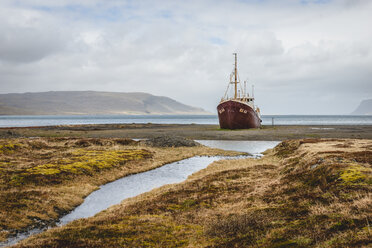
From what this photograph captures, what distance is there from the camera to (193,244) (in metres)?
10.8

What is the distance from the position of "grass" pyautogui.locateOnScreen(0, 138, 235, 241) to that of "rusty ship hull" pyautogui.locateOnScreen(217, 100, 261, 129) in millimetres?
43925

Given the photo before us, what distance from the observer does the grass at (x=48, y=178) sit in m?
16.5

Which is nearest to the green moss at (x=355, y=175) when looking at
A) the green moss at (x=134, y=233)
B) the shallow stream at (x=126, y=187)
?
the green moss at (x=134, y=233)

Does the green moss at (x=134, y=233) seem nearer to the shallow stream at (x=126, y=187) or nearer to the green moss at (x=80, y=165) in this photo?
the shallow stream at (x=126, y=187)

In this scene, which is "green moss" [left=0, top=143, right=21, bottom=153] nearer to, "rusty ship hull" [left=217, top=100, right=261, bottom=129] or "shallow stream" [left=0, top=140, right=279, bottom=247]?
"shallow stream" [left=0, top=140, right=279, bottom=247]

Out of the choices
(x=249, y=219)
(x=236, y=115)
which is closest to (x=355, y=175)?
(x=249, y=219)

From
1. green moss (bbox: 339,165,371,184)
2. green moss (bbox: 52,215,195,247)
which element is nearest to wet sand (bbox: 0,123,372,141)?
green moss (bbox: 339,165,371,184)

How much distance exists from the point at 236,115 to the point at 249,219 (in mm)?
78771

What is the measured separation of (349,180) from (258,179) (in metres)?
8.96

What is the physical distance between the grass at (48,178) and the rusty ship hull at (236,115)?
43.9 metres

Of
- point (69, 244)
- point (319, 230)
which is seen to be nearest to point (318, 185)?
point (319, 230)

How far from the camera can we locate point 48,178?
24.1m

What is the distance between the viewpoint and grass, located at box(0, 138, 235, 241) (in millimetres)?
16547

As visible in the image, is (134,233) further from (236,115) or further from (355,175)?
(236,115)
